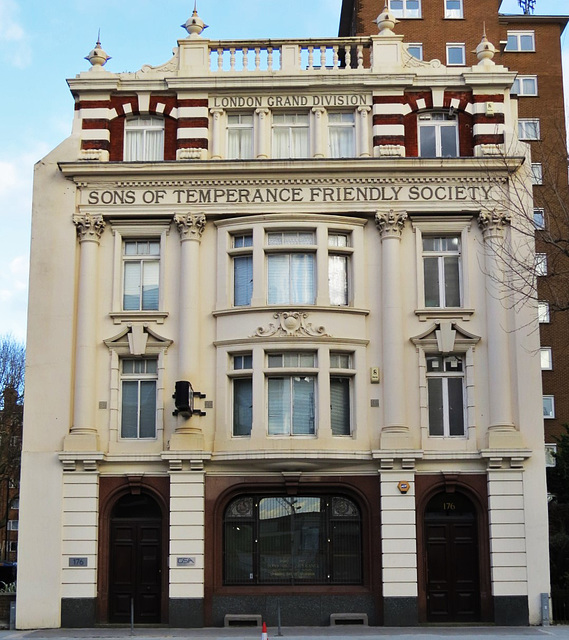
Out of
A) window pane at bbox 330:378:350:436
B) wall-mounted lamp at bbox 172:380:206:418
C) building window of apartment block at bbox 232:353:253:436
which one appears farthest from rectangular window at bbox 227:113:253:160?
window pane at bbox 330:378:350:436

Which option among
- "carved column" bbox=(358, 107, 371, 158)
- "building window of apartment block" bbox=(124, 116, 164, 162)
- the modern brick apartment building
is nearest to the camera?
"carved column" bbox=(358, 107, 371, 158)

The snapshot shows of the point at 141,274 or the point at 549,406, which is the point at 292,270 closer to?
the point at 141,274

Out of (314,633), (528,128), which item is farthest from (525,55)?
(314,633)

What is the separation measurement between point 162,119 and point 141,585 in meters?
14.3

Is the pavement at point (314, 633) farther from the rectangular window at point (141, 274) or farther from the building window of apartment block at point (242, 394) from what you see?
the rectangular window at point (141, 274)

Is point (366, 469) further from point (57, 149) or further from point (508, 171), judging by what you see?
point (57, 149)

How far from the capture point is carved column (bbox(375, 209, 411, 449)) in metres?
29.2

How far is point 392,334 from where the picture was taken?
29.7 m

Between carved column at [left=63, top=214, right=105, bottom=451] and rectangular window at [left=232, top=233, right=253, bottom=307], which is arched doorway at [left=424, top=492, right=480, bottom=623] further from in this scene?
carved column at [left=63, top=214, right=105, bottom=451]

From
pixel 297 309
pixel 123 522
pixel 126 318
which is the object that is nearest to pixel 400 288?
pixel 297 309

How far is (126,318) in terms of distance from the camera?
3039 centimetres

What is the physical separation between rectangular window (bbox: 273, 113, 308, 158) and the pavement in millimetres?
14289

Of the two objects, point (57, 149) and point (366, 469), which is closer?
point (366, 469)

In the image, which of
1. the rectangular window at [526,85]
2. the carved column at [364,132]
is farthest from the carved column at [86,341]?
the rectangular window at [526,85]
